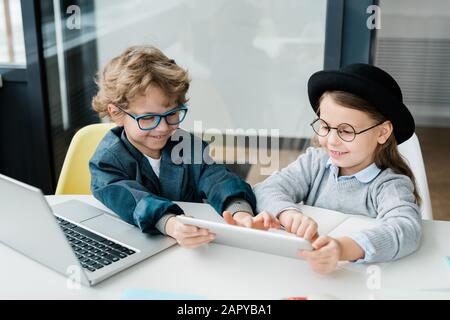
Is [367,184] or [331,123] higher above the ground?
[331,123]

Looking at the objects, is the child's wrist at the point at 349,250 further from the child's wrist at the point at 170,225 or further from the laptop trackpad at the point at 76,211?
the laptop trackpad at the point at 76,211

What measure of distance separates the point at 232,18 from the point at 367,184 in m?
1.38

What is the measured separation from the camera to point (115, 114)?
179cm

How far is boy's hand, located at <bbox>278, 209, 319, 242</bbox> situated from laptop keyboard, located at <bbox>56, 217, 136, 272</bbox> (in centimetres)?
38

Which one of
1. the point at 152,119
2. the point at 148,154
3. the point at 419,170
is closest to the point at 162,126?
the point at 152,119

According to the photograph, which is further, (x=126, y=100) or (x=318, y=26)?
(x=318, y=26)

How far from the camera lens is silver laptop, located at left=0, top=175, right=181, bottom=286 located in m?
1.22

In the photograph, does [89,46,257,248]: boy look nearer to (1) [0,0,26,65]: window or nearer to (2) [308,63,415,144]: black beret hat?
(2) [308,63,415,144]: black beret hat

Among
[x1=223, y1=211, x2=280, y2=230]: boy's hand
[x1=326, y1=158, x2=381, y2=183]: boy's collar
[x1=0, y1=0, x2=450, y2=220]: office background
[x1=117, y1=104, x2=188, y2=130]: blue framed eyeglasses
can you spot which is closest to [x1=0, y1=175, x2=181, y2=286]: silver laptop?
[x1=223, y1=211, x2=280, y2=230]: boy's hand

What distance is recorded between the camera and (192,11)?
285cm

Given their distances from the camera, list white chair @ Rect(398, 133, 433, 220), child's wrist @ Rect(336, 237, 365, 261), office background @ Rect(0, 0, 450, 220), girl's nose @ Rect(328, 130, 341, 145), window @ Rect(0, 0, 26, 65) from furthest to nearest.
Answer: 1. window @ Rect(0, 0, 26, 65)
2. office background @ Rect(0, 0, 450, 220)
3. white chair @ Rect(398, 133, 433, 220)
4. girl's nose @ Rect(328, 130, 341, 145)
5. child's wrist @ Rect(336, 237, 365, 261)

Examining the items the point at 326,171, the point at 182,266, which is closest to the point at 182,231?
the point at 182,266
